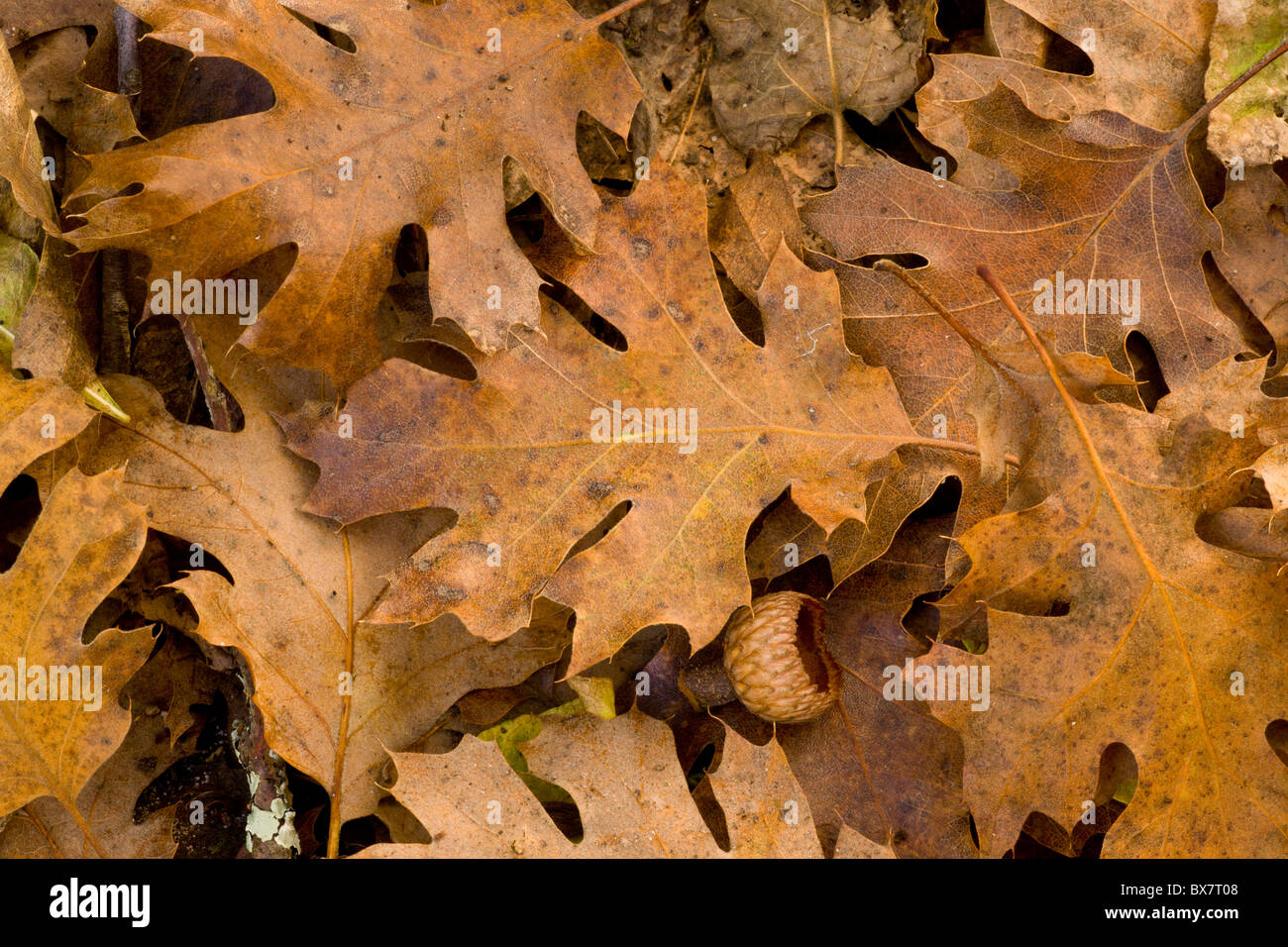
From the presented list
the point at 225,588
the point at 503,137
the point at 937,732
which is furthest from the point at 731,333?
the point at 225,588

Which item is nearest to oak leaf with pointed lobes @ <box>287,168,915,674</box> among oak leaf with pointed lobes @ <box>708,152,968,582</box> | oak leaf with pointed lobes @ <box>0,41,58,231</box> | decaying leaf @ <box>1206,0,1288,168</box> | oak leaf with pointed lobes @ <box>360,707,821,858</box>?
oak leaf with pointed lobes @ <box>708,152,968,582</box>

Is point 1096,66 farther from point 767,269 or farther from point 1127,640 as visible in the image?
point 1127,640

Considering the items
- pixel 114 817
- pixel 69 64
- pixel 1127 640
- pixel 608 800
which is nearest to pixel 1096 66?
pixel 1127 640

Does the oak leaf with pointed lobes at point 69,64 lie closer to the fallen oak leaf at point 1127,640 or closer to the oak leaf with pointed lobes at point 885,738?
the oak leaf with pointed lobes at point 885,738

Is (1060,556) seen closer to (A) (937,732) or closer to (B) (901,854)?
(A) (937,732)

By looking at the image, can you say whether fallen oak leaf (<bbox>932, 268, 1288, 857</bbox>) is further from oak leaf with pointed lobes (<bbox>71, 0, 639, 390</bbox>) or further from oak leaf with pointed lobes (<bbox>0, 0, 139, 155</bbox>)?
oak leaf with pointed lobes (<bbox>0, 0, 139, 155</bbox>)

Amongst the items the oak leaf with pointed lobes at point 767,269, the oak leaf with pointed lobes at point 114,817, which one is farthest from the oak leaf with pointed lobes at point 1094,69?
the oak leaf with pointed lobes at point 114,817
